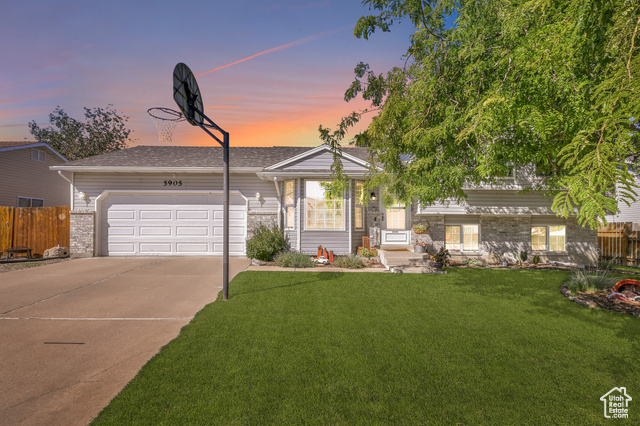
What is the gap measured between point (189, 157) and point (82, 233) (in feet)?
17.3

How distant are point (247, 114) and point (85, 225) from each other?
813cm

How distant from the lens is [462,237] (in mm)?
12445

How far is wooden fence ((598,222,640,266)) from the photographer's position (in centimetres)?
1240

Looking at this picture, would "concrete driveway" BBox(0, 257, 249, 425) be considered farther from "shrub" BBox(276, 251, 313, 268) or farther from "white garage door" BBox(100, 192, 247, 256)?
"white garage door" BBox(100, 192, 247, 256)

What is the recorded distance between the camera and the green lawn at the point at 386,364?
263 centimetres

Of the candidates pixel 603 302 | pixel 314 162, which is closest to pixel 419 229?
pixel 314 162

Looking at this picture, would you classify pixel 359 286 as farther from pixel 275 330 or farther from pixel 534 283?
pixel 534 283

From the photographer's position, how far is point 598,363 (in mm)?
3592

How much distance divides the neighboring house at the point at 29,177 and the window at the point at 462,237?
69.4 feet

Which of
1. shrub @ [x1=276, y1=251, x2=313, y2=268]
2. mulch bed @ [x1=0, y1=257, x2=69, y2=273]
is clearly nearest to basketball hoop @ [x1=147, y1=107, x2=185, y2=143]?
shrub @ [x1=276, y1=251, x2=313, y2=268]

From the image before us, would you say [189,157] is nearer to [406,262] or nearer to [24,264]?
[24,264]

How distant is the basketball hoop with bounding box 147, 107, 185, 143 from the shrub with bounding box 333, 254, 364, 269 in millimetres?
6593

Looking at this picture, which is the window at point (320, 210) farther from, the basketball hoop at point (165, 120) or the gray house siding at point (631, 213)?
the gray house siding at point (631, 213)

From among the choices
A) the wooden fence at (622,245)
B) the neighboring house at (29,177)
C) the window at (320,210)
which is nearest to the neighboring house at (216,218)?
the window at (320,210)
